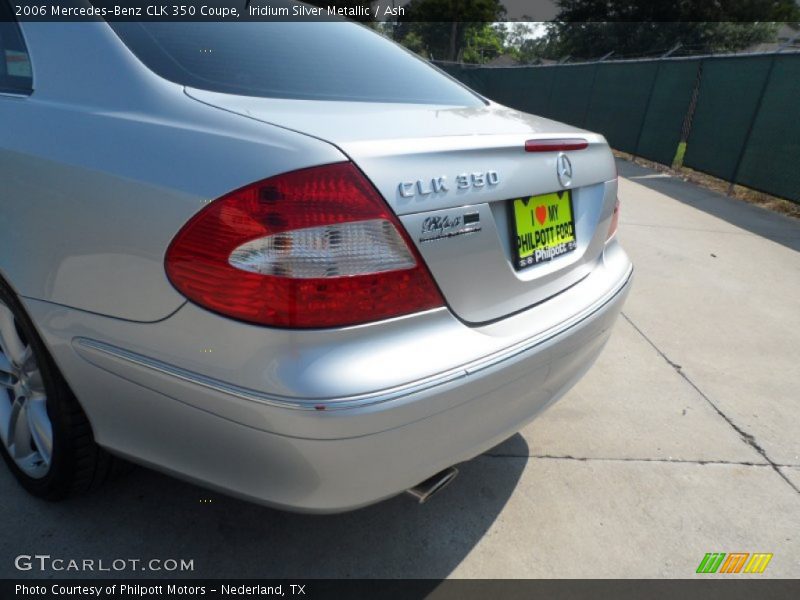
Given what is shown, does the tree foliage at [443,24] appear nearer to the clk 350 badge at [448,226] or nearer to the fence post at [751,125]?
the fence post at [751,125]

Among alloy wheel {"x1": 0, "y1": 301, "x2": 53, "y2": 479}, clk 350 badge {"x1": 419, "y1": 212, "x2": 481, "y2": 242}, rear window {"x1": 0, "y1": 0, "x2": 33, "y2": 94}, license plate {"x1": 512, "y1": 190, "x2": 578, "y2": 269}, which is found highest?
rear window {"x1": 0, "y1": 0, "x2": 33, "y2": 94}

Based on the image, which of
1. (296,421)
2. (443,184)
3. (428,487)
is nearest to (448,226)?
(443,184)

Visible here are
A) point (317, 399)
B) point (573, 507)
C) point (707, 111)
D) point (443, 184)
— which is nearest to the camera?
point (317, 399)

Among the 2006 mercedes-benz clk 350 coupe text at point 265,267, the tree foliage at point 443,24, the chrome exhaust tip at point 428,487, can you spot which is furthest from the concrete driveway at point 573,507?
the tree foliage at point 443,24

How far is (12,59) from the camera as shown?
5.63 feet

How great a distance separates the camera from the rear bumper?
1.20m

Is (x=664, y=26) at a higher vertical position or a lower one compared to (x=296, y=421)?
higher

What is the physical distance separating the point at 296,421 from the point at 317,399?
0.07m

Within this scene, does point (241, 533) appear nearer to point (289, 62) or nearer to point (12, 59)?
point (289, 62)

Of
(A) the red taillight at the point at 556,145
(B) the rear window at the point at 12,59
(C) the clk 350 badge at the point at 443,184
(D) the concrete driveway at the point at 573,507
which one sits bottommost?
(D) the concrete driveway at the point at 573,507

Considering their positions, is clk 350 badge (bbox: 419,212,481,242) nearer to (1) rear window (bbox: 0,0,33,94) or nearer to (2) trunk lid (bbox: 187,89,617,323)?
(2) trunk lid (bbox: 187,89,617,323)

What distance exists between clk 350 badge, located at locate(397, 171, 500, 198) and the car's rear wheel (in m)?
1.15

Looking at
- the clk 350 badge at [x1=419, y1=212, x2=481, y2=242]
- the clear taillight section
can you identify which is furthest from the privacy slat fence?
the clear taillight section

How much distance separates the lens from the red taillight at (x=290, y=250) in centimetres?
117
